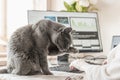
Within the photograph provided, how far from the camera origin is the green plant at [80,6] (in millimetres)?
2098

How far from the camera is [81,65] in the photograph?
3.66ft

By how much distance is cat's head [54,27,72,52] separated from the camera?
113 centimetres

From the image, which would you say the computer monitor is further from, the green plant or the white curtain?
the white curtain

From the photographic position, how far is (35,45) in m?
1.15

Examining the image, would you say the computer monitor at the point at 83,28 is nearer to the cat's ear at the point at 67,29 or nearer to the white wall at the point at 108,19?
the white wall at the point at 108,19

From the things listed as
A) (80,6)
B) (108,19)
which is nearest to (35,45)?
(80,6)

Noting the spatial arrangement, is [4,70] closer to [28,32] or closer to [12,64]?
[12,64]

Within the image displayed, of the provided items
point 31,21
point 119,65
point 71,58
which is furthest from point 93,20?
point 119,65

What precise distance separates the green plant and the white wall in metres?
0.09

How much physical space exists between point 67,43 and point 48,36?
0.31 ft

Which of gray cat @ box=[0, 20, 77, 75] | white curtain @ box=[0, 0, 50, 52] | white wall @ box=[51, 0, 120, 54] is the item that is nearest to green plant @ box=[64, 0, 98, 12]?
white wall @ box=[51, 0, 120, 54]

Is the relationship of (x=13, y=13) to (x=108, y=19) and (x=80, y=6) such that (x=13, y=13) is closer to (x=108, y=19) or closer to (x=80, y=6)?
(x=80, y=6)

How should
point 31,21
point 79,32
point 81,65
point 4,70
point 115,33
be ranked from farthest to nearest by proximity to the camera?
point 115,33 < point 79,32 < point 31,21 < point 4,70 < point 81,65

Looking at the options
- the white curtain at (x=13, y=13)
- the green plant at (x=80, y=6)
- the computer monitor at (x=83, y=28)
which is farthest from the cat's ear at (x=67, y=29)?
the white curtain at (x=13, y=13)
